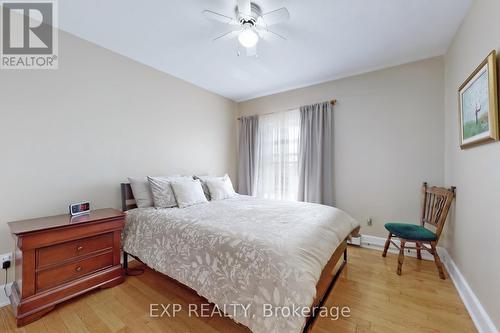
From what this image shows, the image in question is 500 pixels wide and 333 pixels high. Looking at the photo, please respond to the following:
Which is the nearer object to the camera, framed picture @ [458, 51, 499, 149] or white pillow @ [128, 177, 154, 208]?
framed picture @ [458, 51, 499, 149]

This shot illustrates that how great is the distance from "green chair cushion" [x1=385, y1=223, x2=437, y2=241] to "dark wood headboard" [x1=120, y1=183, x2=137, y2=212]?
317 centimetres

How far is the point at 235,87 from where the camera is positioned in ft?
12.4

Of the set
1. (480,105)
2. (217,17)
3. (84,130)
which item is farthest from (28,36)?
(480,105)

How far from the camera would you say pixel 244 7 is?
1.74m

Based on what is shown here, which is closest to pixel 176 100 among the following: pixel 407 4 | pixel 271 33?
pixel 271 33

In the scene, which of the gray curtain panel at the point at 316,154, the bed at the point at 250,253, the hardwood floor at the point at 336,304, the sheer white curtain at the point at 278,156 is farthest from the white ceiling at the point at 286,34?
the hardwood floor at the point at 336,304

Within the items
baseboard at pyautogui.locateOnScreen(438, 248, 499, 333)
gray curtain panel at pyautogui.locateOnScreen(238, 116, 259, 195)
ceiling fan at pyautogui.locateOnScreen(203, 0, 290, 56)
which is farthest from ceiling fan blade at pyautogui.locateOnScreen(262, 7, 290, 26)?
baseboard at pyautogui.locateOnScreen(438, 248, 499, 333)

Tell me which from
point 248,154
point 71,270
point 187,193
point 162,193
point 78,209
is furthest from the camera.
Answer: point 248,154

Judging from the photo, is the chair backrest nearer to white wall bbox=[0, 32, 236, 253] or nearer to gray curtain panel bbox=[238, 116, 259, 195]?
gray curtain panel bbox=[238, 116, 259, 195]

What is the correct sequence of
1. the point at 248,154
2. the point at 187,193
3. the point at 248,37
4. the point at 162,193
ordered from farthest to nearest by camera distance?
1. the point at 248,154
2. the point at 187,193
3. the point at 162,193
4. the point at 248,37

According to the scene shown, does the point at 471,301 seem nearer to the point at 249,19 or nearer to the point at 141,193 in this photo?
the point at 249,19

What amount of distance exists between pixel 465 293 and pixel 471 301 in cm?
16

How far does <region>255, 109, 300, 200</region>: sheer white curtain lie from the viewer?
3.74 m

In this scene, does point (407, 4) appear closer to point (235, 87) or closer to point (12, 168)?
point (235, 87)
